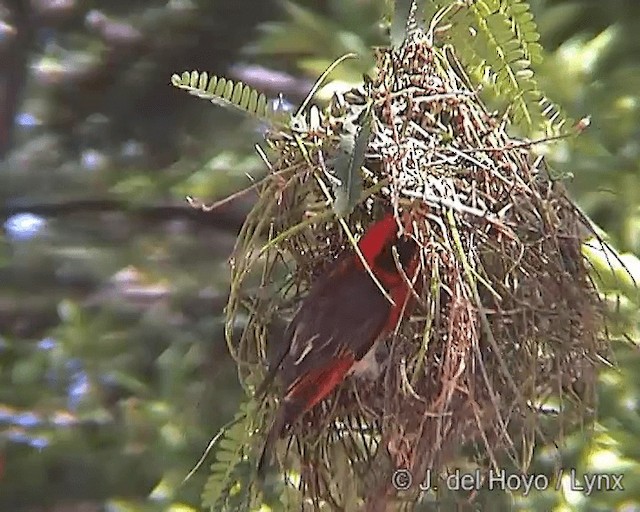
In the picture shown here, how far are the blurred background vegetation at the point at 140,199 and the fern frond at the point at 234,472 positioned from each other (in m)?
0.40

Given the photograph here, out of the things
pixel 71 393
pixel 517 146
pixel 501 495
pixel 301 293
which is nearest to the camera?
pixel 517 146

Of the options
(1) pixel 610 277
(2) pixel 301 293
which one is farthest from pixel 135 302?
(1) pixel 610 277

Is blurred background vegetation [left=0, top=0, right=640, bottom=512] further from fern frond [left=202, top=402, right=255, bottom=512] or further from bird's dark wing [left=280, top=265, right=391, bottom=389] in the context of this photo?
bird's dark wing [left=280, top=265, right=391, bottom=389]

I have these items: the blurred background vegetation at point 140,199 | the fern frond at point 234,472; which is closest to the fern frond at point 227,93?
the fern frond at point 234,472

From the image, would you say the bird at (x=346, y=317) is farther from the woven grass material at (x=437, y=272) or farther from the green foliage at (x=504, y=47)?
the green foliage at (x=504, y=47)

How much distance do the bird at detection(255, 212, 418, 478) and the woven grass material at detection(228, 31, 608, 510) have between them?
0.02 m

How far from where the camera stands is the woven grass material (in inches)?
27.0

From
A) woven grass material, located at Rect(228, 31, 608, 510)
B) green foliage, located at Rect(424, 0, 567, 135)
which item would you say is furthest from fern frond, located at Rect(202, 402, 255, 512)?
green foliage, located at Rect(424, 0, 567, 135)

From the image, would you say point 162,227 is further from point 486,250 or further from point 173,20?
point 486,250

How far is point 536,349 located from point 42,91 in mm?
991

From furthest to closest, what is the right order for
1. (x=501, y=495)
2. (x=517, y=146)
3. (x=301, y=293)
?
(x=501, y=495)
(x=301, y=293)
(x=517, y=146)

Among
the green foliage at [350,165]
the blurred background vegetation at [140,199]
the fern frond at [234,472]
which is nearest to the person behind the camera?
the green foliage at [350,165]

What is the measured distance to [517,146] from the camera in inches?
27.5

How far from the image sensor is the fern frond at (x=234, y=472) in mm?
784
